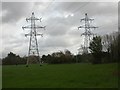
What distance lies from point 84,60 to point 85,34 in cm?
3697

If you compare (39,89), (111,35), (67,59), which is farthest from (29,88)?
(67,59)

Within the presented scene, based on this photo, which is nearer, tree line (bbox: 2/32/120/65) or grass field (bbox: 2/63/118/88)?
grass field (bbox: 2/63/118/88)

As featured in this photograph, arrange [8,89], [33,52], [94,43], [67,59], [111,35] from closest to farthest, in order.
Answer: [8,89] < [33,52] < [94,43] < [111,35] < [67,59]

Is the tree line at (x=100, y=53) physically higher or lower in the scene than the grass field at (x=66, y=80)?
higher

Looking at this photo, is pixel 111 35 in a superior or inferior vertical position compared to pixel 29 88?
superior

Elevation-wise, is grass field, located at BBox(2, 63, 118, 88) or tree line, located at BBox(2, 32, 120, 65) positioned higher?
tree line, located at BBox(2, 32, 120, 65)

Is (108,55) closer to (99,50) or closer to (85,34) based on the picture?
(99,50)

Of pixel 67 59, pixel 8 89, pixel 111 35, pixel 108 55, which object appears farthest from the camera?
pixel 67 59

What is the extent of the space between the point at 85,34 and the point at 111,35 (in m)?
34.7

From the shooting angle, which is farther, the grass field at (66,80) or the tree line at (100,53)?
the tree line at (100,53)

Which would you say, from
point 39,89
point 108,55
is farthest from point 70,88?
point 108,55

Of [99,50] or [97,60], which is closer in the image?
[97,60]

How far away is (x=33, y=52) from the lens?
60.9m

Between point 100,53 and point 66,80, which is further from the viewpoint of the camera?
point 100,53
